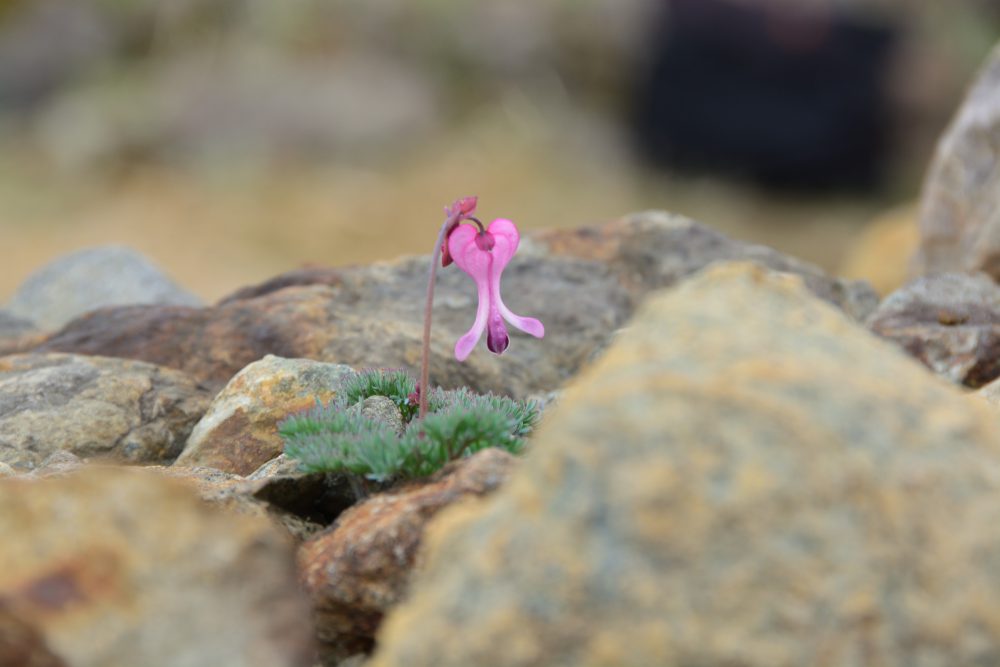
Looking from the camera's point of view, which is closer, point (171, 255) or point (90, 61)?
point (171, 255)

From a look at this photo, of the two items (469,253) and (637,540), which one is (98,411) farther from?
(637,540)

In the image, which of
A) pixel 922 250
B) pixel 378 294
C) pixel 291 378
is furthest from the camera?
pixel 922 250

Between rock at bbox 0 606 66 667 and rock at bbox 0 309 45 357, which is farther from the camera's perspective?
rock at bbox 0 309 45 357

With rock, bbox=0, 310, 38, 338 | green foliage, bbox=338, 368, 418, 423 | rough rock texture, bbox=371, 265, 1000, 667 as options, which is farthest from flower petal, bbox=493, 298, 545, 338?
rock, bbox=0, 310, 38, 338

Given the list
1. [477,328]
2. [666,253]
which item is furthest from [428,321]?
[666,253]

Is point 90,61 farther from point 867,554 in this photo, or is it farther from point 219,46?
point 867,554

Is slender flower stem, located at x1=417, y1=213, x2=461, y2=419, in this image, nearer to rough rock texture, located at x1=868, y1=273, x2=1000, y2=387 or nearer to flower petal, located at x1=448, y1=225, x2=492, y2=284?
flower petal, located at x1=448, y1=225, x2=492, y2=284

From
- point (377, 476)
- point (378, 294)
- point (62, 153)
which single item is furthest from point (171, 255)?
point (377, 476)
